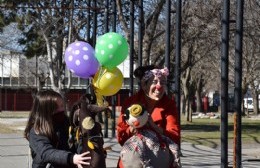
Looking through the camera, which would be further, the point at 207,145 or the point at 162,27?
the point at 162,27

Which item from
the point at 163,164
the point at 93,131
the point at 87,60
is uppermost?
the point at 87,60

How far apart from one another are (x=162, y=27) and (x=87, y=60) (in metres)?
18.7

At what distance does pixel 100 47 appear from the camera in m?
5.97

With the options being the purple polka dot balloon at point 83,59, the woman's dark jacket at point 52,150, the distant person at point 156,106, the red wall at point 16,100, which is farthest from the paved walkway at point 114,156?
the red wall at point 16,100

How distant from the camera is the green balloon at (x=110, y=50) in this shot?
5836mm

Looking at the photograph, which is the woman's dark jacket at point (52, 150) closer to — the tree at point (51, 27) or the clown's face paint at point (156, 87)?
the clown's face paint at point (156, 87)

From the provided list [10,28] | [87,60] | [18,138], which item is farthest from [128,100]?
[10,28]

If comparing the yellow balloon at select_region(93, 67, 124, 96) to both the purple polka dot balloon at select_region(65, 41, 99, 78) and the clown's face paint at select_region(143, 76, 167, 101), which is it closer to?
the purple polka dot balloon at select_region(65, 41, 99, 78)

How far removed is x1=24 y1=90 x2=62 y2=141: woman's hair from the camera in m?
4.20

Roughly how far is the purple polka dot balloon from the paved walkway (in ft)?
20.3

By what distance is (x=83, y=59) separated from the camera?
5.88 meters

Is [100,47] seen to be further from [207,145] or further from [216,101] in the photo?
[216,101]

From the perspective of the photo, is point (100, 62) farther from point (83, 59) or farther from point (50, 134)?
point (50, 134)

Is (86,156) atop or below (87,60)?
below
